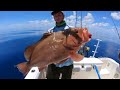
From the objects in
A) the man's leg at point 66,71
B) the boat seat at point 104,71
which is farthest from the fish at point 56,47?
the boat seat at point 104,71

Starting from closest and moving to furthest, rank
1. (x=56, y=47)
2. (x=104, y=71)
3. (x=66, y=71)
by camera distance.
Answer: (x=56, y=47) < (x=66, y=71) < (x=104, y=71)

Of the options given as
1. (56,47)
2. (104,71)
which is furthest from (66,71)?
(104,71)

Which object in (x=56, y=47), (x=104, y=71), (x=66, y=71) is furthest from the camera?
(x=104, y=71)

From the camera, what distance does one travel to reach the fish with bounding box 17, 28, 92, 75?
193 centimetres

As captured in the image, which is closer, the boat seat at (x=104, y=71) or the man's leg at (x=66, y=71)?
the man's leg at (x=66, y=71)

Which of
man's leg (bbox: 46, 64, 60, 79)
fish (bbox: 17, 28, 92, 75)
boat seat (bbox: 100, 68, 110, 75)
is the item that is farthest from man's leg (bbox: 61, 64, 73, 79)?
boat seat (bbox: 100, 68, 110, 75)

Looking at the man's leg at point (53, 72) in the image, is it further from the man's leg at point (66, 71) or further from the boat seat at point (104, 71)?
the boat seat at point (104, 71)

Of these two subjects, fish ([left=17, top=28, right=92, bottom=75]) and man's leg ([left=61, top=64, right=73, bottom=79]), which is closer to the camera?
fish ([left=17, top=28, right=92, bottom=75])

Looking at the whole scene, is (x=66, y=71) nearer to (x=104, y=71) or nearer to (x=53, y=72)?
(x=53, y=72)

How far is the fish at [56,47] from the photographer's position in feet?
6.32

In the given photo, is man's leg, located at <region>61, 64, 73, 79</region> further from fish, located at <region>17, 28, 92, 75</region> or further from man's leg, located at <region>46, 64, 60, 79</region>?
fish, located at <region>17, 28, 92, 75</region>

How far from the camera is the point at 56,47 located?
6.59 feet

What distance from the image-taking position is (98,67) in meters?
3.63
